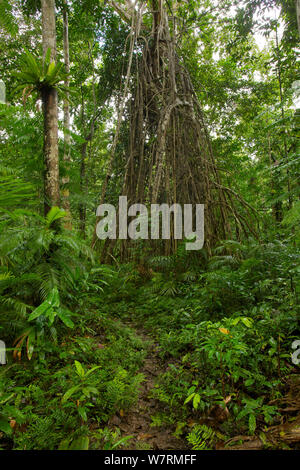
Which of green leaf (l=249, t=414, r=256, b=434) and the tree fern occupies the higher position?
green leaf (l=249, t=414, r=256, b=434)

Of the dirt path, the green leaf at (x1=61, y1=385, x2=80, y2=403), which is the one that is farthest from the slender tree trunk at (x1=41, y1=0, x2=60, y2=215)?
the dirt path

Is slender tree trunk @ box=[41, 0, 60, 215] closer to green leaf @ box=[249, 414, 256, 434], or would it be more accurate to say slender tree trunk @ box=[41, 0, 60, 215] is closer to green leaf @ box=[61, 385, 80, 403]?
green leaf @ box=[61, 385, 80, 403]

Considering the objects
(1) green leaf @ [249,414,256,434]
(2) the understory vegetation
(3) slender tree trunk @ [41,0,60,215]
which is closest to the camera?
(1) green leaf @ [249,414,256,434]

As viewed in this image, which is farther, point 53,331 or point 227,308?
point 227,308

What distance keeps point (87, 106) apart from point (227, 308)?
20.1 feet

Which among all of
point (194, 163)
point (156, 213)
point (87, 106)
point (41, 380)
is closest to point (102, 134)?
point (87, 106)

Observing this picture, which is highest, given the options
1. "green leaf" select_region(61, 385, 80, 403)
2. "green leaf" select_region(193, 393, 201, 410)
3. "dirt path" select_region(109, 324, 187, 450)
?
"green leaf" select_region(61, 385, 80, 403)

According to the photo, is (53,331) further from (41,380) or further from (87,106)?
(87,106)

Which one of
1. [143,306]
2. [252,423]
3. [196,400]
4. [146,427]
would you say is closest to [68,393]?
[146,427]

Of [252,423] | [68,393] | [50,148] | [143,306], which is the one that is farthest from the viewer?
[143,306]

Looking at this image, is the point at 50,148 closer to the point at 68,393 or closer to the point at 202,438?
the point at 68,393

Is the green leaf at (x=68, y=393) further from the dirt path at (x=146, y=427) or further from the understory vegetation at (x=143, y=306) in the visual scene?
the dirt path at (x=146, y=427)
